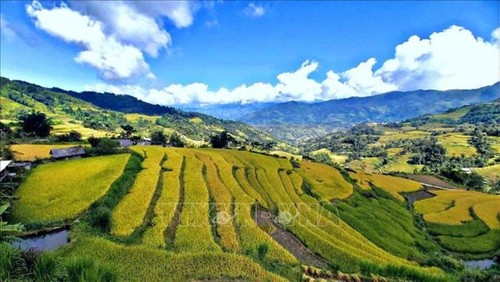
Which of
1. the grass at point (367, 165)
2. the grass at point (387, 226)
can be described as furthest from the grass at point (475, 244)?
the grass at point (367, 165)

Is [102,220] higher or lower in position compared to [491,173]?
higher

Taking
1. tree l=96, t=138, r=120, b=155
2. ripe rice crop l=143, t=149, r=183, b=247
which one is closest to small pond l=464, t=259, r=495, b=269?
ripe rice crop l=143, t=149, r=183, b=247

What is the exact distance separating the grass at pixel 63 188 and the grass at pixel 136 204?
8.06 ft

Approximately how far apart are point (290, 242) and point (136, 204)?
14259 mm

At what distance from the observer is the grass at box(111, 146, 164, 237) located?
→ 26.6 m

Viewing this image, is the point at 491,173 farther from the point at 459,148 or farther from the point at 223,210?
the point at 223,210

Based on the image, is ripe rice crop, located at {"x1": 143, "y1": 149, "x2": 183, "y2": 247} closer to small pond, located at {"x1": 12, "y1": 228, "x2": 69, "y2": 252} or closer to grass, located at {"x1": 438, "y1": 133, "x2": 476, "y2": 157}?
small pond, located at {"x1": 12, "y1": 228, "x2": 69, "y2": 252}

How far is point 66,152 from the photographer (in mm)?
52188

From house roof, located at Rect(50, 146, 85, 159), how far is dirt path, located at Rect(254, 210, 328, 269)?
32187mm

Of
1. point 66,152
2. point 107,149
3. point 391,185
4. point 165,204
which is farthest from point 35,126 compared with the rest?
point 391,185

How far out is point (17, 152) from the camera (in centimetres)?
5219

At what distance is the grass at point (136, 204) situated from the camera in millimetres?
26578

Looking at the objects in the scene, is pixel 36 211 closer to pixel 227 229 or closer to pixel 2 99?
pixel 227 229

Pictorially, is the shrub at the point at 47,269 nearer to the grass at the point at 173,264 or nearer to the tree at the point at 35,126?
the grass at the point at 173,264
